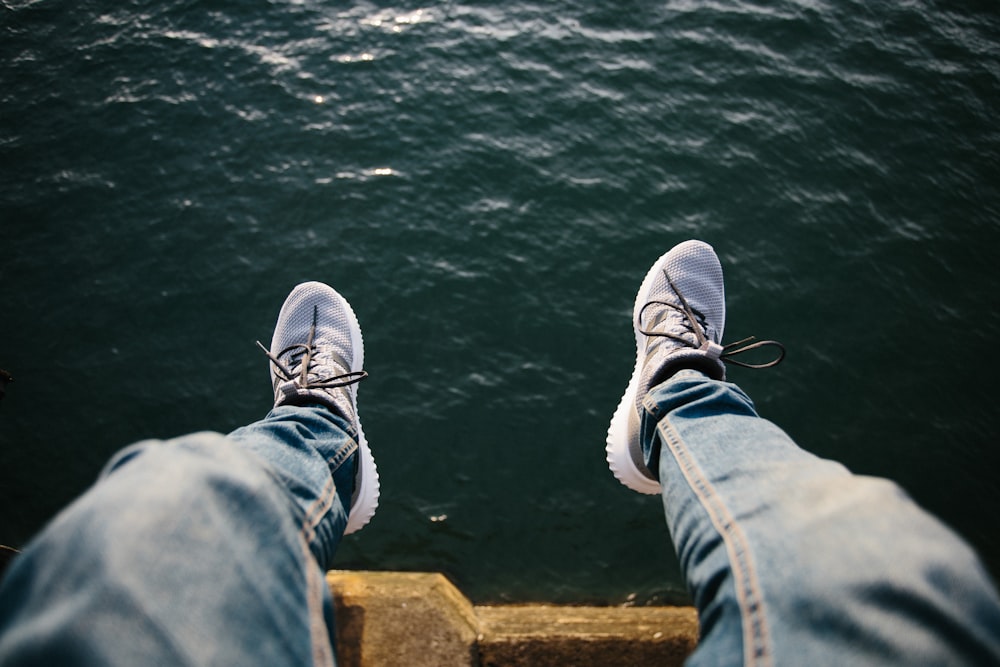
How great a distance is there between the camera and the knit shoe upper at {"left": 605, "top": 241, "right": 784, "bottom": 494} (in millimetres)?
2902

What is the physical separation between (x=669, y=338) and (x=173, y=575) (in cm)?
282

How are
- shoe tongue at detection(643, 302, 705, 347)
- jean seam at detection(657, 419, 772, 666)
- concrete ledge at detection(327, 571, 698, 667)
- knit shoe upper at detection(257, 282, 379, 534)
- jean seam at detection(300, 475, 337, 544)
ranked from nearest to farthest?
jean seam at detection(657, 419, 772, 666)
jean seam at detection(300, 475, 337, 544)
knit shoe upper at detection(257, 282, 379, 534)
concrete ledge at detection(327, 571, 698, 667)
shoe tongue at detection(643, 302, 705, 347)

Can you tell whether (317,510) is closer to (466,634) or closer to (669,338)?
(466,634)

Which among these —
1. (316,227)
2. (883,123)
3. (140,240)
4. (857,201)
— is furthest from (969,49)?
(140,240)

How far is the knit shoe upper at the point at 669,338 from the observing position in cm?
290

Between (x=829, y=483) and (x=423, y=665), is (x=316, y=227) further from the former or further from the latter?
(x=829, y=483)

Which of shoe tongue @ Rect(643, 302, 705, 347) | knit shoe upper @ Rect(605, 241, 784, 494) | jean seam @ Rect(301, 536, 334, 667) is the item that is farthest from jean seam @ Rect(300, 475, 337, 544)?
shoe tongue @ Rect(643, 302, 705, 347)

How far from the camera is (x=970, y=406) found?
194 inches

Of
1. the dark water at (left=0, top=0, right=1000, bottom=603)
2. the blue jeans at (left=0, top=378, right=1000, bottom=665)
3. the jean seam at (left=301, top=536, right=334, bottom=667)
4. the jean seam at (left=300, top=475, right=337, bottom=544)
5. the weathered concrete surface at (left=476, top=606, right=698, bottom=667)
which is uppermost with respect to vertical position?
the blue jeans at (left=0, top=378, right=1000, bottom=665)

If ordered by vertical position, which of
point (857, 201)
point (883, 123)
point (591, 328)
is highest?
point (883, 123)

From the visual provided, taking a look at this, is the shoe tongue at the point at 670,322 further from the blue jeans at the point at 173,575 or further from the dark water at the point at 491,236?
the blue jeans at the point at 173,575

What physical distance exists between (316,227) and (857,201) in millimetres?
5537

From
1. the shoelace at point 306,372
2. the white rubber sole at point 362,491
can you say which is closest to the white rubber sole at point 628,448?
the white rubber sole at point 362,491

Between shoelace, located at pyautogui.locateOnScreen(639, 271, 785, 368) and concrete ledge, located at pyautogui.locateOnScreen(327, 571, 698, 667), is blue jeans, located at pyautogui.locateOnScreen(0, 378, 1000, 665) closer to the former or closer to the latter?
shoelace, located at pyautogui.locateOnScreen(639, 271, 785, 368)
